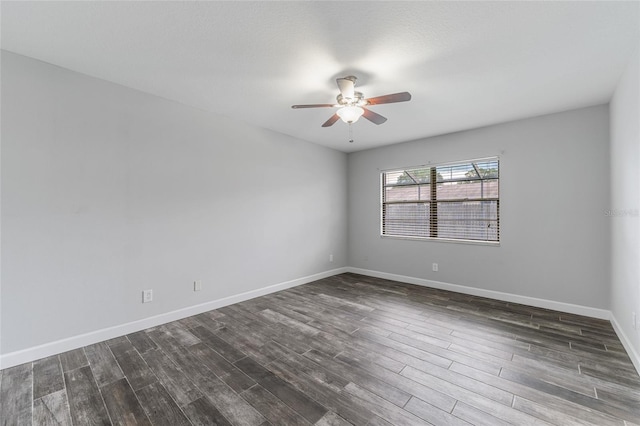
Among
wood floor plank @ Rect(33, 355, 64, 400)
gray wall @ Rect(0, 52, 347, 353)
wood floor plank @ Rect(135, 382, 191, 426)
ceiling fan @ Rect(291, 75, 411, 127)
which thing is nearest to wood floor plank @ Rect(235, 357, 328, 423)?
wood floor plank @ Rect(135, 382, 191, 426)

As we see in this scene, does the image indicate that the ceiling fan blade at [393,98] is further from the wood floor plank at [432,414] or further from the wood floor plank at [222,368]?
the wood floor plank at [222,368]

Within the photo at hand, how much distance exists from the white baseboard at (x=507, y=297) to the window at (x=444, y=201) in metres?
0.76

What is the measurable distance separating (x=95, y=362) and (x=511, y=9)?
407 cm

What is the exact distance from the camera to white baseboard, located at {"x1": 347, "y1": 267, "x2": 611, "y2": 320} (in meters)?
3.24

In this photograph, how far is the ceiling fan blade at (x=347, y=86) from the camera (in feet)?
7.81

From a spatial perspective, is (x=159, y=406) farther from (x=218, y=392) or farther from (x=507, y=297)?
(x=507, y=297)

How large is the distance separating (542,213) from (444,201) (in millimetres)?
1298

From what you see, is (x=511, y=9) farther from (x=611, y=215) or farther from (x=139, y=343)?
(x=139, y=343)

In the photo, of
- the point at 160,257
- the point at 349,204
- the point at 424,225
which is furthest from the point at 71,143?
the point at 424,225

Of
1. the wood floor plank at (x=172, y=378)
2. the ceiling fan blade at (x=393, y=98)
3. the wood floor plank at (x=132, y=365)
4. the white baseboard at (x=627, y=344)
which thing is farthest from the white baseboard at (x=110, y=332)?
the white baseboard at (x=627, y=344)

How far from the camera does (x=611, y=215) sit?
3.06m

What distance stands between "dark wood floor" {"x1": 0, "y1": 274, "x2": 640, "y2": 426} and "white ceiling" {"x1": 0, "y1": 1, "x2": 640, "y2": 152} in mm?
2535

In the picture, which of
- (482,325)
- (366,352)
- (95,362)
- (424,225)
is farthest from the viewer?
(424,225)

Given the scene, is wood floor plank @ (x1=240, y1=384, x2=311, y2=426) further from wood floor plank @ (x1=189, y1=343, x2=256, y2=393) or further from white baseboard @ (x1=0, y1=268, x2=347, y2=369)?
white baseboard @ (x1=0, y1=268, x2=347, y2=369)
